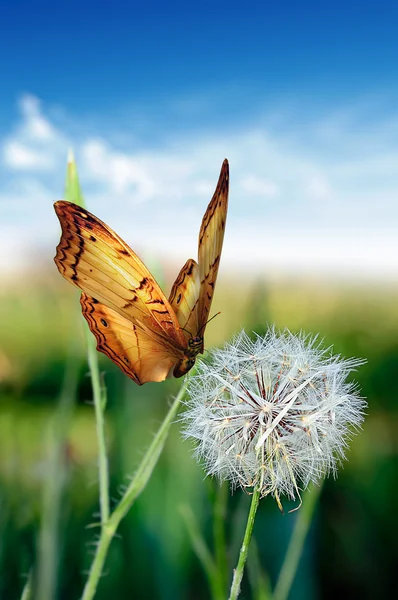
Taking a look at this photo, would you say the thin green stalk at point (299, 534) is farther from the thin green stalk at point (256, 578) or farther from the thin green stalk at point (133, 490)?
the thin green stalk at point (133, 490)

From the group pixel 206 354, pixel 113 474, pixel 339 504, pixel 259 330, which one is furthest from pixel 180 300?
pixel 339 504

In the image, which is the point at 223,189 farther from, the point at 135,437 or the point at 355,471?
the point at 355,471

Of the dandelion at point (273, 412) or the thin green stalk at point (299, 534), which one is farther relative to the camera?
the thin green stalk at point (299, 534)

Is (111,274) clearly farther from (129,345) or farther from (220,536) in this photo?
(220,536)

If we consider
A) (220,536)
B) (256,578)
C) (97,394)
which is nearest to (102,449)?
(97,394)

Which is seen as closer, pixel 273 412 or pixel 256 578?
pixel 273 412

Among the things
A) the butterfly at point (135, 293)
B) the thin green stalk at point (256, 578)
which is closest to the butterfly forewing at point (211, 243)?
the butterfly at point (135, 293)

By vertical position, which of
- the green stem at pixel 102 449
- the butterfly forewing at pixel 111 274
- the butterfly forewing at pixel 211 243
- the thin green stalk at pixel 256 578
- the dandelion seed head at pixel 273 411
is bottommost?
the thin green stalk at pixel 256 578
